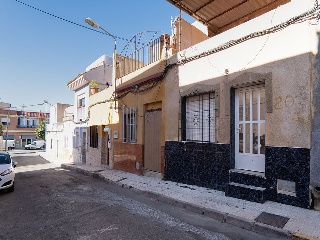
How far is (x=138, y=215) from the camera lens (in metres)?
5.57

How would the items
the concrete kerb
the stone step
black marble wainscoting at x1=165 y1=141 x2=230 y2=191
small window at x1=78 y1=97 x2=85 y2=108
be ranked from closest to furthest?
the concrete kerb → the stone step → black marble wainscoting at x1=165 y1=141 x2=230 y2=191 → small window at x1=78 y1=97 x2=85 y2=108

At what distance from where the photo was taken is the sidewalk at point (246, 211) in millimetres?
4379

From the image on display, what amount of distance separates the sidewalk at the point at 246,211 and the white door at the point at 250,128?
44.7 inches

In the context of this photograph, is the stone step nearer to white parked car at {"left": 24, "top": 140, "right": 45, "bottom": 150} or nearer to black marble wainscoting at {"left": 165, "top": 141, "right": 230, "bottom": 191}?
black marble wainscoting at {"left": 165, "top": 141, "right": 230, "bottom": 191}

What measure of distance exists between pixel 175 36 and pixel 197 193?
6439 millimetres

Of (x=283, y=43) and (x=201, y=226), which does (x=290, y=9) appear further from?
(x=201, y=226)

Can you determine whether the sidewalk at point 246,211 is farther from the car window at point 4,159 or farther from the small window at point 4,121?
the small window at point 4,121

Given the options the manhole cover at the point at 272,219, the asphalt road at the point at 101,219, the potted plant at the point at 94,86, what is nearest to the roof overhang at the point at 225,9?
the asphalt road at the point at 101,219

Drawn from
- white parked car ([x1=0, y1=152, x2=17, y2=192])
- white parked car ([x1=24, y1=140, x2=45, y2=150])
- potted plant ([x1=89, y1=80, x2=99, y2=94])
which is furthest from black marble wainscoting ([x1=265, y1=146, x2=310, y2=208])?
white parked car ([x1=24, y1=140, x2=45, y2=150])

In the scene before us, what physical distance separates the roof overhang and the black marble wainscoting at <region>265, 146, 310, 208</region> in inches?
239

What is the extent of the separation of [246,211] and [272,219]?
629 mm

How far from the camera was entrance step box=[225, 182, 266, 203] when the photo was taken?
5848mm

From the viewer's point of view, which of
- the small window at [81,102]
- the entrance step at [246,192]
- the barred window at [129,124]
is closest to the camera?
the entrance step at [246,192]

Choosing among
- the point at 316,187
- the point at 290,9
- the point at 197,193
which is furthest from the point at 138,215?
the point at 290,9
